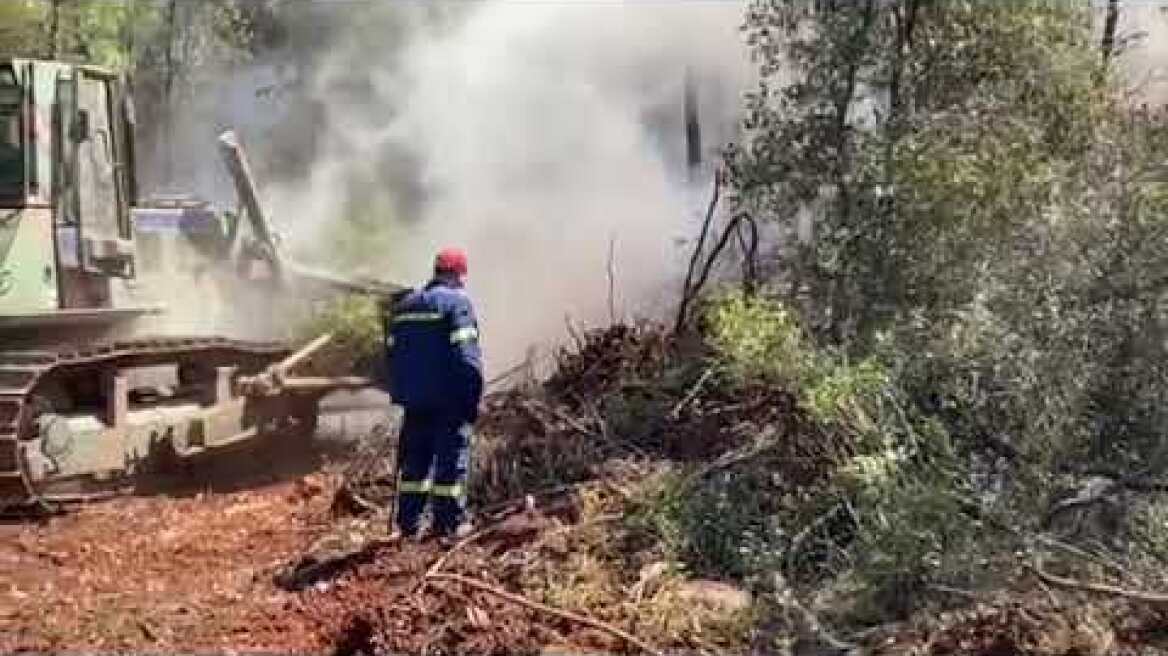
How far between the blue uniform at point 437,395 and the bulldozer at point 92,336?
2.81 meters

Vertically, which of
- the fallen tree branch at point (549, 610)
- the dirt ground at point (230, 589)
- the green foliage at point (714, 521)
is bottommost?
the dirt ground at point (230, 589)

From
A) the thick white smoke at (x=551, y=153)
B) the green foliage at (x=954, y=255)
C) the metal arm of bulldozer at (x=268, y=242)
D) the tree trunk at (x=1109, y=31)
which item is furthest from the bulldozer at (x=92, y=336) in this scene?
the tree trunk at (x=1109, y=31)

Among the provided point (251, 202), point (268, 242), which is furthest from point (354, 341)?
point (251, 202)

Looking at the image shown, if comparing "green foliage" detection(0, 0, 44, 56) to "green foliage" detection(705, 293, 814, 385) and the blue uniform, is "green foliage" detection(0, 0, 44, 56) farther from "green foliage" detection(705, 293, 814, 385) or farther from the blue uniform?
"green foliage" detection(705, 293, 814, 385)

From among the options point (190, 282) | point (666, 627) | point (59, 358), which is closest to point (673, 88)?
point (190, 282)

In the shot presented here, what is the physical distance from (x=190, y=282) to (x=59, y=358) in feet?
9.86

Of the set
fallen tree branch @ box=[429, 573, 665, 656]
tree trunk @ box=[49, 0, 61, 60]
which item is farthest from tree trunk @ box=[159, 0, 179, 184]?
fallen tree branch @ box=[429, 573, 665, 656]

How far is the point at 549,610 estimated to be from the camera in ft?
24.5

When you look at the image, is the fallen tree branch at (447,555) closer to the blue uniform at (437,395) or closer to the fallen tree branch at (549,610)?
the fallen tree branch at (549,610)

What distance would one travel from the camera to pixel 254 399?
12.8 metres

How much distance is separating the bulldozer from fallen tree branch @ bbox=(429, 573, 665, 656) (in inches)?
167

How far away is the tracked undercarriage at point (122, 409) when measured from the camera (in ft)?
36.5

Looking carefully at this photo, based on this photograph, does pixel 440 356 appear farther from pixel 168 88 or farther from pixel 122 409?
pixel 168 88

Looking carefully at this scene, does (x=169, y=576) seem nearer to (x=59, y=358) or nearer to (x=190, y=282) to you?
(x=59, y=358)
